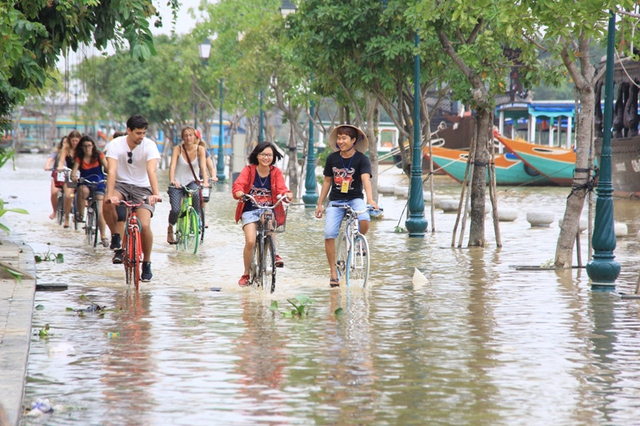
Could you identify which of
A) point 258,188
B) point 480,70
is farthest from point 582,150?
point 258,188

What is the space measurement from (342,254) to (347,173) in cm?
93

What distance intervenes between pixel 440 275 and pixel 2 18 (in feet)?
20.8

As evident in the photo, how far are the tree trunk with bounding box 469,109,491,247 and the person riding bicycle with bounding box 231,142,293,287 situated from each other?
5497 millimetres

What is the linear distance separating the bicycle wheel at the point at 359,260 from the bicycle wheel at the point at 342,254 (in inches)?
3.3

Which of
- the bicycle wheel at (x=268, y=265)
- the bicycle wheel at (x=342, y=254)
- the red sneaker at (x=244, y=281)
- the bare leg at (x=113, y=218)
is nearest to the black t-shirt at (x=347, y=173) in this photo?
the bicycle wheel at (x=342, y=254)

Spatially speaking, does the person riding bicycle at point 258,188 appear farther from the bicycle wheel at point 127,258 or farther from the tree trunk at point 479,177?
the tree trunk at point 479,177

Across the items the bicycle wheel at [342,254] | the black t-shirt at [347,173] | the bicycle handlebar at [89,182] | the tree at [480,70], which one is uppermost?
the tree at [480,70]

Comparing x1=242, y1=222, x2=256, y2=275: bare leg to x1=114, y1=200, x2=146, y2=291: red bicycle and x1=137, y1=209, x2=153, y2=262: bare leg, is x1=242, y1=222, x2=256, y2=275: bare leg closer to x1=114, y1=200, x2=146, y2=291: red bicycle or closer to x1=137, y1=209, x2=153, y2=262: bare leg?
x1=137, y1=209, x2=153, y2=262: bare leg

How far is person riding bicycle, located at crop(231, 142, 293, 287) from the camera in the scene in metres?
11.4

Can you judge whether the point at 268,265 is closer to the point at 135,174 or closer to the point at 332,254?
the point at 332,254

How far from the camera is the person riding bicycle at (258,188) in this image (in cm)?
1144

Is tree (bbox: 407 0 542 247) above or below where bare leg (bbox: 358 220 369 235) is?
above

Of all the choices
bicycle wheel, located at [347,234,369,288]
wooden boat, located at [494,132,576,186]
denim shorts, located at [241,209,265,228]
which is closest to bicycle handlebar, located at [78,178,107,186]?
denim shorts, located at [241,209,265,228]

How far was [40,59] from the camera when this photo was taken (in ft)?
Result: 39.5
